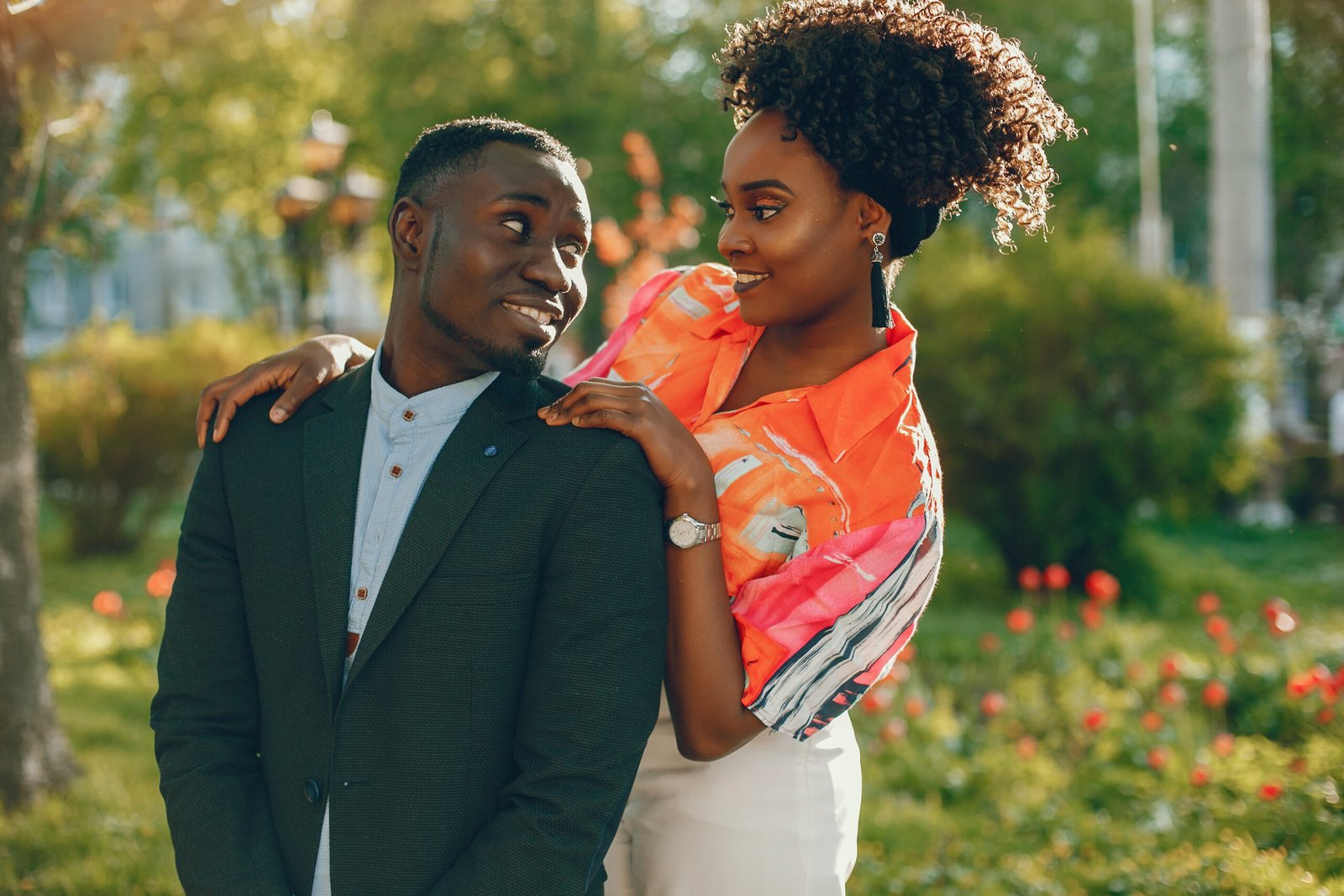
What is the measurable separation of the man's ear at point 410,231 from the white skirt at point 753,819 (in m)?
1.16

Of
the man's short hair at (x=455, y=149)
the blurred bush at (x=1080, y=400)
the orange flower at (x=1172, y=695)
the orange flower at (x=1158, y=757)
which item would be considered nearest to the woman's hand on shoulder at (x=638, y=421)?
the man's short hair at (x=455, y=149)

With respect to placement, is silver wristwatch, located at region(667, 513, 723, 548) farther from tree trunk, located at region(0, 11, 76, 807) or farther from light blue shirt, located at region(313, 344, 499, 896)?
tree trunk, located at region(0, 11, 76, 807)

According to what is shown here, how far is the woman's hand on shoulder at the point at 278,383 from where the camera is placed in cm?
239

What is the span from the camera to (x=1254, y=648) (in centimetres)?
702

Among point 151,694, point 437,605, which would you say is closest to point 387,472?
point 437,605

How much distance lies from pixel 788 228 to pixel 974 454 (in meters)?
7.54

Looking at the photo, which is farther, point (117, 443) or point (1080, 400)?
point (117, 443)

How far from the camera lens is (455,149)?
2240 mm

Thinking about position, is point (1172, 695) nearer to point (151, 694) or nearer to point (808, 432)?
point (808, 432)

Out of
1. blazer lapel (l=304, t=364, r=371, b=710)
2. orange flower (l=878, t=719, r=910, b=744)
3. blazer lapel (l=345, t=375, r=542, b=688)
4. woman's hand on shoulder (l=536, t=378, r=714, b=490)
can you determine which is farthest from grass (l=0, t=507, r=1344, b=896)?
woman's hand on shoulder (l=536, t=378, r=714, b=490)

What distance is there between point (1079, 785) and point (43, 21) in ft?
18.0

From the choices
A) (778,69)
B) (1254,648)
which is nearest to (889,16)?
(778,69)

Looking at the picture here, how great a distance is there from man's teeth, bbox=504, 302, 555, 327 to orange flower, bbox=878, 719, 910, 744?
A: 3.71 metres

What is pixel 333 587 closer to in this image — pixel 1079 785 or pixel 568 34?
pixel 1079 785
